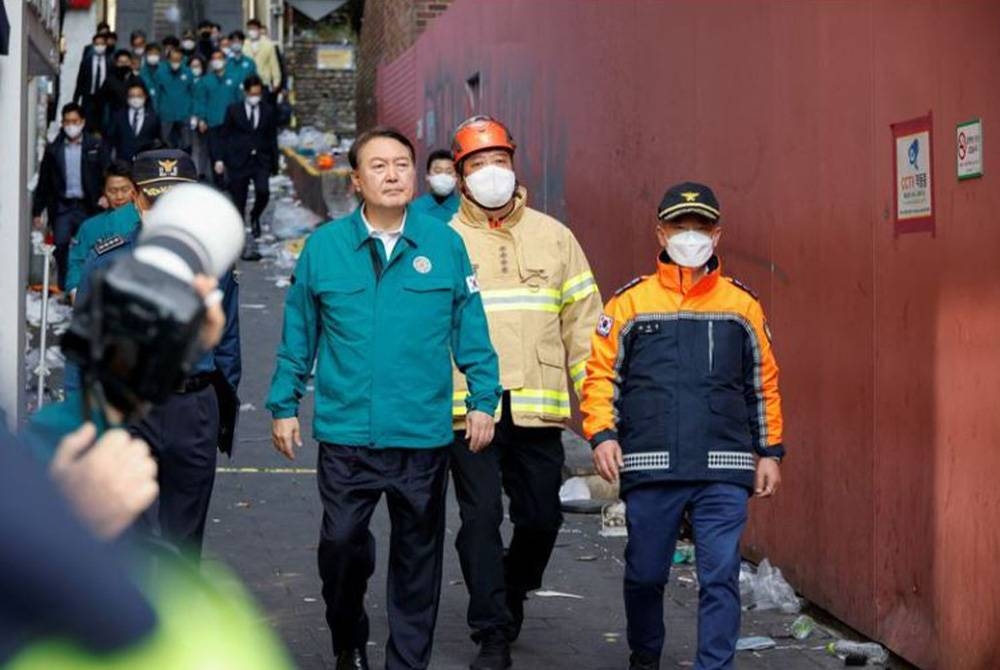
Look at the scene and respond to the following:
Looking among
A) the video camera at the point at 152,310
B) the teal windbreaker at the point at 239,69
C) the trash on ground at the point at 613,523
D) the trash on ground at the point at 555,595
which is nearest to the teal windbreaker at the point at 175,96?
the teal windbreaker at the point at 239,69

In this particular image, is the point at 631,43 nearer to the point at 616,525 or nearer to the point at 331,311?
the point at 616,525

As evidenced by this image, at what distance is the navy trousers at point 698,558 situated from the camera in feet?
21.2

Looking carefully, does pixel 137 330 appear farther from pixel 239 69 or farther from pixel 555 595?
pixel 239 69

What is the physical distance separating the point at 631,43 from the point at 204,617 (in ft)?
30.7

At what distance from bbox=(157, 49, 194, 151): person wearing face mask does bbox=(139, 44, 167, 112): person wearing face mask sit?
0.04 meters

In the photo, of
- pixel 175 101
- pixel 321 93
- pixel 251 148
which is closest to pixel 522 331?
pixel 251 148

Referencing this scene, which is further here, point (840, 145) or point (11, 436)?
point (840, 145)

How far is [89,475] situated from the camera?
2.09 meters

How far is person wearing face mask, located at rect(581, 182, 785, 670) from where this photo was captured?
6594mm

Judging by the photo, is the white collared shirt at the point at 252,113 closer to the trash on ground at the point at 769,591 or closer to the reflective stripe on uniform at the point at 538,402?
the trash on ground at the point at 769,591

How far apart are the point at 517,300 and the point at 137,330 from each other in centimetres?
545

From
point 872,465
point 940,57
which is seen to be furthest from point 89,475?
point 872,465

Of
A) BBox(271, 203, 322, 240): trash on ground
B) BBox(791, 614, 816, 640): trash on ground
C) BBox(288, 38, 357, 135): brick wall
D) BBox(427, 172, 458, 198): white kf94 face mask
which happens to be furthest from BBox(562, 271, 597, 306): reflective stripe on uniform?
BBox(288, 38, 357, 135): brick wall

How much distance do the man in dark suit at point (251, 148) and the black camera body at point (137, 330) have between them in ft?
70.3
